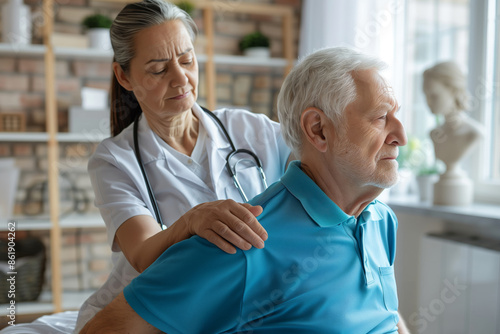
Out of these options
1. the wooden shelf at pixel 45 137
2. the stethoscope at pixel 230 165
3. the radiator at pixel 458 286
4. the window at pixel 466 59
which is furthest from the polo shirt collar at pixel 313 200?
the wooden shelf at pixel 45 137

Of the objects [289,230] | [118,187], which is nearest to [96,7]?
[118,187]

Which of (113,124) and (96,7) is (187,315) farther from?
(96,7)

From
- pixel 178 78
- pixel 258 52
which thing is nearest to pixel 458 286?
pixel 178 78

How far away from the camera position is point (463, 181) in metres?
2.29

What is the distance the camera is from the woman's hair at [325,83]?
1.01 meters

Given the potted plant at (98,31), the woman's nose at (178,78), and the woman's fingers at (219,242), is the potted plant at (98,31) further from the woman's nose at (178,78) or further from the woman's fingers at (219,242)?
the woman's fingers at (219,242)

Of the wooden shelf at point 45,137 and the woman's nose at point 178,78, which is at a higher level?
the woman's nose at point 178,78

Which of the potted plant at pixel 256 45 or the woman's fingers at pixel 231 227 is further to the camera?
the potted plant at pixel 256 45

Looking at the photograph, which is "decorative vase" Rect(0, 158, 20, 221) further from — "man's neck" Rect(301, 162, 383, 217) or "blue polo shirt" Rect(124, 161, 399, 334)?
"man's neck" Rect(301, 162, 383, 217)

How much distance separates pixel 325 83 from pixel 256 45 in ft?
8.37

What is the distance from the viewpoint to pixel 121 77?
136 cm

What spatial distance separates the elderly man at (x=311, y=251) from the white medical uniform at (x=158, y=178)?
0.26m

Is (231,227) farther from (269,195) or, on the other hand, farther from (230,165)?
(230,165)

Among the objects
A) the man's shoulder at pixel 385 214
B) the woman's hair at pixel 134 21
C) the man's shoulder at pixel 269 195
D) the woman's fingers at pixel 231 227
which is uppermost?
the woman's hair at pixel 134 21
